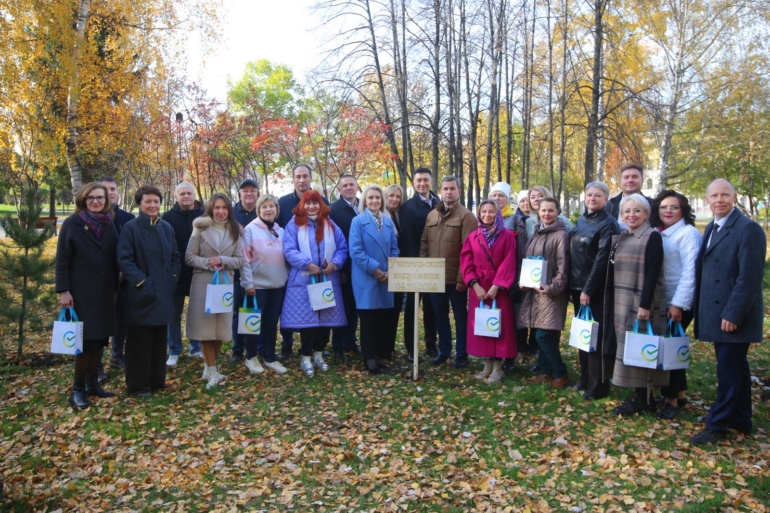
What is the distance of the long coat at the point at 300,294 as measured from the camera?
6.44 m

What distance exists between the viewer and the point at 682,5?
1905 centimetres

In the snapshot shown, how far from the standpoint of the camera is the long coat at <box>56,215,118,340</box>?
5.30 m

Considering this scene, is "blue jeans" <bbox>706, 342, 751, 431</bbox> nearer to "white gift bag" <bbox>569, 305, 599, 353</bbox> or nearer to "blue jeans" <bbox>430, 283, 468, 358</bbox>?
"white gift bag" <bbox>569, 305, 599, 353</bbox>

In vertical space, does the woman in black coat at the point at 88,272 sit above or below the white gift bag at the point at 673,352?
above

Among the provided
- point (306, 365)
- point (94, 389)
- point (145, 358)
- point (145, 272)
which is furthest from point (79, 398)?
point (306, 365)

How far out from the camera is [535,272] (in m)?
5.83

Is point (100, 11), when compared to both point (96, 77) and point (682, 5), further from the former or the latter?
point (682, 5)

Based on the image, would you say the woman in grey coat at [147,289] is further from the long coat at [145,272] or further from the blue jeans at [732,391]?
the blue jeans at [732,391]

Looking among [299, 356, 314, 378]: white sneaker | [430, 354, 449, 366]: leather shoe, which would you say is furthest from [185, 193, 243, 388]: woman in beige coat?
[430, 354, 449, 366]: leather shoe

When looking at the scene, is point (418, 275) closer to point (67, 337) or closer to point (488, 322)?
point (488, 322)

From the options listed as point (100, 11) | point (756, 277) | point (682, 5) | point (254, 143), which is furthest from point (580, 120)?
point (756, 277)

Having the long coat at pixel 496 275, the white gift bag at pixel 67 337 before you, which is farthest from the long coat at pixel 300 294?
the white gift bag at pixel 67 337

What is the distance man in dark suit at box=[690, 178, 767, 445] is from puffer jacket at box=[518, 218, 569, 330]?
1.35 metres

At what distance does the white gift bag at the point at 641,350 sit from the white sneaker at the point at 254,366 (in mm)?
4082
